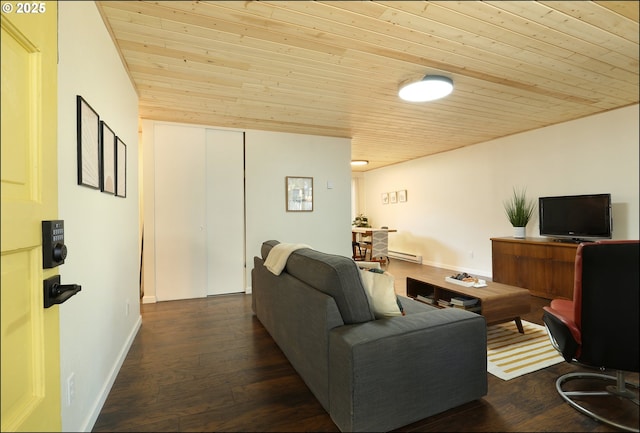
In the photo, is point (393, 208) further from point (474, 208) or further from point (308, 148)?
point (308, 148)

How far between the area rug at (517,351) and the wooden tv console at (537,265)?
3.89 feet

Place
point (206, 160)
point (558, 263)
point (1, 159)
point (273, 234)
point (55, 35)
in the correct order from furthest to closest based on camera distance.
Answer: point (273, 234) → point (206, 160) → point (558, 263) → point (55, 35) → point (1, 159)

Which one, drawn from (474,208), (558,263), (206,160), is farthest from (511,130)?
(206,160)

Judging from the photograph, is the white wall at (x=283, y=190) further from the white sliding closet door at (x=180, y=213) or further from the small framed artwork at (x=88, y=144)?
the small framed artwork at (x=88, y=144)

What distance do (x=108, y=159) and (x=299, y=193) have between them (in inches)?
112

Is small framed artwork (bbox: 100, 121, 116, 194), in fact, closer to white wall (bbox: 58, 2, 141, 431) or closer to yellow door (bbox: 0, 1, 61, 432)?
white wall (bbox: 58, 2, 141, 431)

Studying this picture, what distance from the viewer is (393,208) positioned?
747cm

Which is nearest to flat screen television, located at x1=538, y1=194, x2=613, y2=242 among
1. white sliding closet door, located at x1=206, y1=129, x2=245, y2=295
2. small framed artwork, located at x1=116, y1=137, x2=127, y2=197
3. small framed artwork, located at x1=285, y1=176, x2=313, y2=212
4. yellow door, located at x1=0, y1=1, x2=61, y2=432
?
small framed artwork, located at x1=285, y1=176, x2=313, y2=212

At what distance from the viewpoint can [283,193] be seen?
14.8 ft

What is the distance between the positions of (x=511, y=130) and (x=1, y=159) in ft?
17.9

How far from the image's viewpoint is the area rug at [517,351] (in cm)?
208

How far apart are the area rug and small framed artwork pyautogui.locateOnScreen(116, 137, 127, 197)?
3.07 m

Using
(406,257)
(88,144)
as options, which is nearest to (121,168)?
(88,144)

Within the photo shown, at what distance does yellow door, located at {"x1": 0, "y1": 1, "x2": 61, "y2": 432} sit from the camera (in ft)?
2.55
